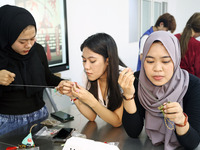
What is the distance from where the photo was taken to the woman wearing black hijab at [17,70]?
1.51 metres

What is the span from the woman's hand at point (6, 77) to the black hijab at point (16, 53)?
0.32 feet

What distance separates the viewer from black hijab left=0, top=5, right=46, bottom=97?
4.98 ft

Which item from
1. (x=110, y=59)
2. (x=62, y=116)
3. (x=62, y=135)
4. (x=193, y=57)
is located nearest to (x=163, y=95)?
(x=110, y=59)

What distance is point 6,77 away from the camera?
143 cm

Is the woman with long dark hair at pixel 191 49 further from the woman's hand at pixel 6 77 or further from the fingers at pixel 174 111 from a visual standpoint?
the woman's hand at pixel 6 77

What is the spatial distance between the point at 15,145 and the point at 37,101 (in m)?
0.51

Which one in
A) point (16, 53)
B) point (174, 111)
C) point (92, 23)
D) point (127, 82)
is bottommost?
point (174, 111)

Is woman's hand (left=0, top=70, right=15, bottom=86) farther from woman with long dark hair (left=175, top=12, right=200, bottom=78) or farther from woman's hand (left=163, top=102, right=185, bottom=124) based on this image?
woman with long dark hair (left=175, top=12, right=200, bottom=78)

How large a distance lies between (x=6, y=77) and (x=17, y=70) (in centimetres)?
19

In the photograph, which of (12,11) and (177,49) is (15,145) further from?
(177,49)

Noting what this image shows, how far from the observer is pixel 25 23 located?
1.52 meters

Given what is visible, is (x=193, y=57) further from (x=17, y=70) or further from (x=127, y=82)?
(x=17, y=70)

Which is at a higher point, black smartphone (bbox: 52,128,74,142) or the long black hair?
the long black hair

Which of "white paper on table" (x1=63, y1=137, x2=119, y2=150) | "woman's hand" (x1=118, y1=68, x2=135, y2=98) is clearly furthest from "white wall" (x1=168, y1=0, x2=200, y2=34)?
"white paper on table" (x1=63, y1=137, x2=119, y2=150)
